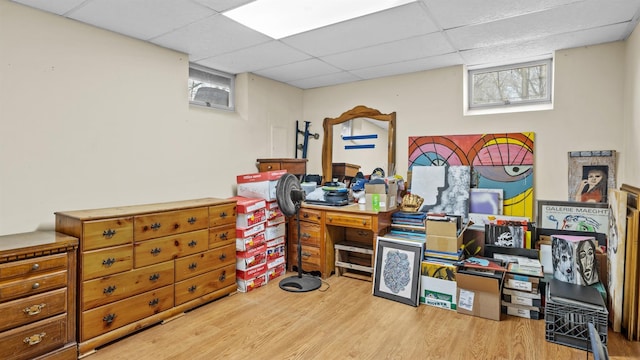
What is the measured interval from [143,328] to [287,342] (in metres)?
1.15

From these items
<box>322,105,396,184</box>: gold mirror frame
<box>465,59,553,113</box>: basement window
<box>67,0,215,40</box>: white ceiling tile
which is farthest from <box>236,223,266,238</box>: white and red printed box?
<box>465,59,553,113</box>: basement window

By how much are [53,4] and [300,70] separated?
232cm

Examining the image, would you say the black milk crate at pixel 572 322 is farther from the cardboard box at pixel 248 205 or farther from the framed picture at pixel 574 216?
the cardboard box at pixel 248 205

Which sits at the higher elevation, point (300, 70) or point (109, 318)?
point (300, 70)

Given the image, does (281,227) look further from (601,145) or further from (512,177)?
(601,145)

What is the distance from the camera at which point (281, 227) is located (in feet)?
12.4

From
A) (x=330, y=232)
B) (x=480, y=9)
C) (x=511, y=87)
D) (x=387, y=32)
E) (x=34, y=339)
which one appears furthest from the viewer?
(x=330, y=232)

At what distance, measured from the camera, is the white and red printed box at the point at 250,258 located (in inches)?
129

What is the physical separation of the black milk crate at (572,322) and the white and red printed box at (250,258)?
8.24ft

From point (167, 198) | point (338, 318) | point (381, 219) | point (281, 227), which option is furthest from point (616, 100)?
point (167, 198)

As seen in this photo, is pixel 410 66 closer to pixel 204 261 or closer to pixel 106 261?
pixel 204 261

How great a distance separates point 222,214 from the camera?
316cm

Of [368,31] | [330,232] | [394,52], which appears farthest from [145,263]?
[394,52]

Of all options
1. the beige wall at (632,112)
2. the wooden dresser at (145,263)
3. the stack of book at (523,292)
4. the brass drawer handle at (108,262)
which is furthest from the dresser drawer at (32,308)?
the beige wall at (632,112)
